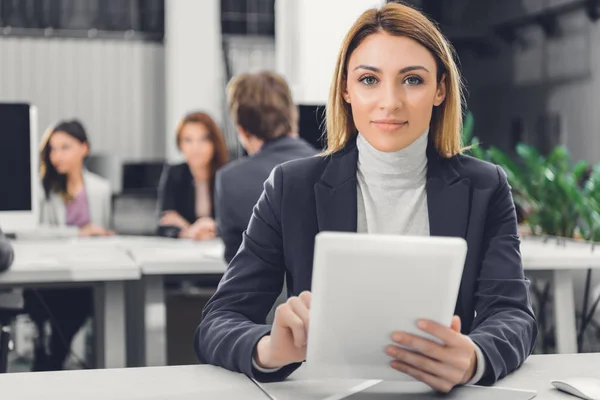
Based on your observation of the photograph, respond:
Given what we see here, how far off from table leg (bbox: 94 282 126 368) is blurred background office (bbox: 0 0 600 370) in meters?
0.60

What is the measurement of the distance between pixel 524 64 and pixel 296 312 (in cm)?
405

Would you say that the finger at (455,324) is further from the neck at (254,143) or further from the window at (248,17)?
Result: the window at (248,17)

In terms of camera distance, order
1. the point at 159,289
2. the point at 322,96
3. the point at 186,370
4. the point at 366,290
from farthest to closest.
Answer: the point at 322,96 → the point at 159,289 → the point at 186,370 → the point at 366,290

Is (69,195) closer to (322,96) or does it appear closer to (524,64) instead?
(322,96)

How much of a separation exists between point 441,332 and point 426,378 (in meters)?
0.09

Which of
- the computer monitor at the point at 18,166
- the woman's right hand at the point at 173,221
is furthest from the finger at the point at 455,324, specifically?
the woman's right hand at the point at 173,221

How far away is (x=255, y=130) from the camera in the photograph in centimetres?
262

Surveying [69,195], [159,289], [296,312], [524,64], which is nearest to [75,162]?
[69,195]

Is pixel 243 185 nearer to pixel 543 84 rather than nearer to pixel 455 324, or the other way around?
pixel 455 324

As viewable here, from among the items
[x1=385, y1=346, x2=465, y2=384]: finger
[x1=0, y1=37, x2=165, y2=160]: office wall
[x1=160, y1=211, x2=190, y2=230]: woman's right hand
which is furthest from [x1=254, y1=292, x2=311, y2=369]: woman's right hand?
Result: [x1=0, y1=37, x2=165, y2=160]: office wall

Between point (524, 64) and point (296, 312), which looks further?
point (524, 64)

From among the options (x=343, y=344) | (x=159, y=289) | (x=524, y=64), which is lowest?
(x=159, y=289)

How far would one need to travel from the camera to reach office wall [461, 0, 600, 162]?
4.18 m

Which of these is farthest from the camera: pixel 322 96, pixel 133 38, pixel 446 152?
pixel 133 38
